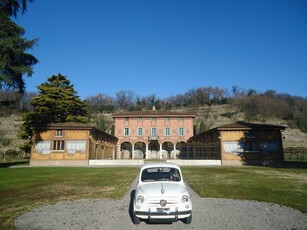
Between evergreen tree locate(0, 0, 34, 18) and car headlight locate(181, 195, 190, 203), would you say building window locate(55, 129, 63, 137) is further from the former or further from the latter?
car headlight locate(181, 195, 190, 203)

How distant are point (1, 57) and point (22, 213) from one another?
53.8ft

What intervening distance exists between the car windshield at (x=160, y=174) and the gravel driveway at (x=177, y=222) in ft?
4.08

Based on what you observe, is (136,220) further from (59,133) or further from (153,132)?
(153,132)

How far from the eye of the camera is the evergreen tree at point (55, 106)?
35.8m

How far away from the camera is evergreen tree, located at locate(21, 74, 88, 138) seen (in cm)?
3575

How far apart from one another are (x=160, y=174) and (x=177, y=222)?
1.60m

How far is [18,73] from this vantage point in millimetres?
20094

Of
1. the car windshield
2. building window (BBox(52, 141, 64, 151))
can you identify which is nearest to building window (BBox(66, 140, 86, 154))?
building window (BBox(52, 141, 64, 151))

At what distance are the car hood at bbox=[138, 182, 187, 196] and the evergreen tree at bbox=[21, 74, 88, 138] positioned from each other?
3274 cm

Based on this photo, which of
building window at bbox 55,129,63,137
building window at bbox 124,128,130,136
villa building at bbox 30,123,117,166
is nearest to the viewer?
villa building at bbox 30,123,117,166

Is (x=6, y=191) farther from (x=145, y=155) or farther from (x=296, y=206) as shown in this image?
(x=145, y=155)

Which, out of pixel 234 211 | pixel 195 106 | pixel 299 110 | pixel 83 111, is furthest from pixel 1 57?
pixel 299 110

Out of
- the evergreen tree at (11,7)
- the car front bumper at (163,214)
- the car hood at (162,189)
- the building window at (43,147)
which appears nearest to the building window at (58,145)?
the building window at (43,147)

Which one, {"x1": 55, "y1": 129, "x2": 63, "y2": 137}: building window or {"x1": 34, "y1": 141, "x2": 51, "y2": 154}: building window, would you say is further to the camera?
{"x1": 55, "y1": 129, "x2": 63, "y2": 137}: building window
